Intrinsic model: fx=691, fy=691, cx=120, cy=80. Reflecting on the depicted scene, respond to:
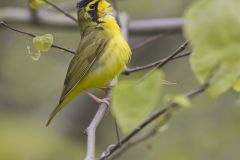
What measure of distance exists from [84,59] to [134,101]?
2.06 meters

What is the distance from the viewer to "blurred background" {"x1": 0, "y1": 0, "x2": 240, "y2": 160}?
7.09 meters

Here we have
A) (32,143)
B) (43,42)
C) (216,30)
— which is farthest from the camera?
(32,143)

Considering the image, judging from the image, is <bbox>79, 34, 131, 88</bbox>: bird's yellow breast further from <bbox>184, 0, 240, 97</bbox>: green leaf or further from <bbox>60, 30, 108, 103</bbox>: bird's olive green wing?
<bbox>184, 0, 240, 97</bbox>: green leaf

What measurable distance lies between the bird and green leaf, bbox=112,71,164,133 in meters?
1.92

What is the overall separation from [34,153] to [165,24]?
2050 mm

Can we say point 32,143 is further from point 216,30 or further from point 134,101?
point 216,30

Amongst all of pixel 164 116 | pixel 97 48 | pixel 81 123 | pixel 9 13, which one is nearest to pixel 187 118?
pixel 81 123

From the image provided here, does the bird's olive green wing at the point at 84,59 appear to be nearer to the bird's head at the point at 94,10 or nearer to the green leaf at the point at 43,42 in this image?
the bird's head at the point at 94,10

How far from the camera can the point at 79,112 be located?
304 inches

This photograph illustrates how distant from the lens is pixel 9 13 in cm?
648

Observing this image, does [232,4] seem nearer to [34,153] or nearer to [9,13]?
[9,13]

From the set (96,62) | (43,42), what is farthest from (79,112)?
(43,42)

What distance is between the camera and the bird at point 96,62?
4094 millimetres

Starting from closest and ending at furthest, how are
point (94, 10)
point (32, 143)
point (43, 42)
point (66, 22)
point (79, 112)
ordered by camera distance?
point (43, 42), point (94, 10), point (66, 22), point (32, 143), point (79, 112)
